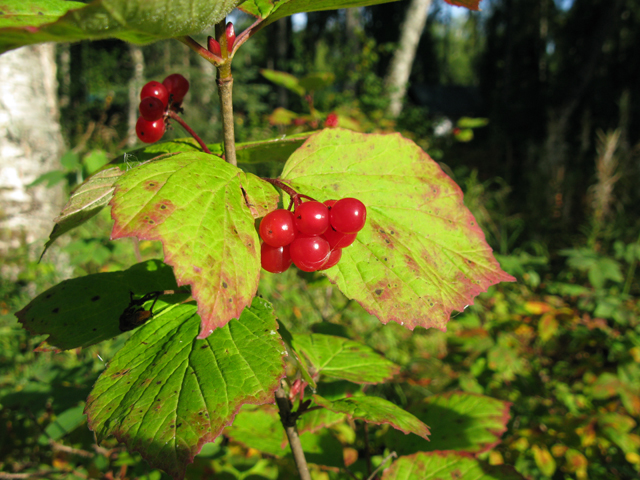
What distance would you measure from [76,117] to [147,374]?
1123cm

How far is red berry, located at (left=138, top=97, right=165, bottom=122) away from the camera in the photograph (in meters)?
0.71

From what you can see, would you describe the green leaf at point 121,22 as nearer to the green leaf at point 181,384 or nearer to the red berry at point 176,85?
the red berry at point 176,85

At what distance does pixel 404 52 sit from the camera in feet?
23.9

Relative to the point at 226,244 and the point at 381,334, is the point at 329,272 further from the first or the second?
the point at 381,334

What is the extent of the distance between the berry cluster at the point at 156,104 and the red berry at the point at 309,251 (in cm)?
36

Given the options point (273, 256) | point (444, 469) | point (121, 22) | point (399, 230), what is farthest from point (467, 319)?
point (121, 22)

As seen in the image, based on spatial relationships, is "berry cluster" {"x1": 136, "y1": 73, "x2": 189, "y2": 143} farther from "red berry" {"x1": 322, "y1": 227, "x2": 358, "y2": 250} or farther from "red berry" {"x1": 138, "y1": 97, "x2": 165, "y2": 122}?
"red berry" {"x1": 322, "y1": 227, "x2": 358, "y2": 250}

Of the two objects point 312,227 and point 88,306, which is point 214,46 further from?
point 88,306

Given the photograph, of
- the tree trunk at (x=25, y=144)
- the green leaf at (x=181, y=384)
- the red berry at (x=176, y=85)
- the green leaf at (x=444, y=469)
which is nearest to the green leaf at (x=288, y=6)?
the red berry at (x=176, y=85)

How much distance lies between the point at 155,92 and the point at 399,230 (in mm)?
524

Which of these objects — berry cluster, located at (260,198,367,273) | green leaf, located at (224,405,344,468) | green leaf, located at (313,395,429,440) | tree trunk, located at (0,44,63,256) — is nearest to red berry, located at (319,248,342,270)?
berry cluster, located at (260,198,367,273)

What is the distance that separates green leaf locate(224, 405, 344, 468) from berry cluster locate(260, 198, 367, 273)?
784 millimetres

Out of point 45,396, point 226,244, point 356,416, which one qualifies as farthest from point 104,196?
point 45,396

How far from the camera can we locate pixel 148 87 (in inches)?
29.4
